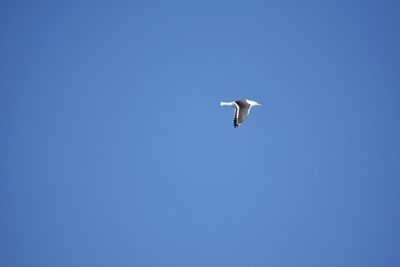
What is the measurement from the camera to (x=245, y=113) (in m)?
36.2

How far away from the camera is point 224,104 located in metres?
38.7

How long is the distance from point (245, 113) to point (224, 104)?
9.10 feet

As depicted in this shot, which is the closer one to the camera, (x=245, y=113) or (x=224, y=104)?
(x=245, y=113)

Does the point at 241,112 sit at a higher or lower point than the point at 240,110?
lower
